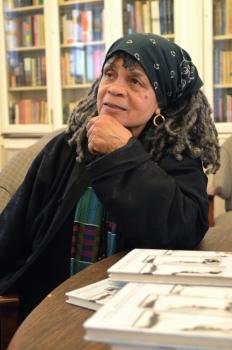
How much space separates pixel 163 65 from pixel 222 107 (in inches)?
89.3

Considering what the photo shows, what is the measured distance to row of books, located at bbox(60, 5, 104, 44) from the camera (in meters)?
3.65

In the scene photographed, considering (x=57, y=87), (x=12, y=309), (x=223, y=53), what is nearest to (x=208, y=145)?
(x=12, y=309)

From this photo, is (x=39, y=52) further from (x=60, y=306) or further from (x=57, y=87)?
(x=60, y=306)

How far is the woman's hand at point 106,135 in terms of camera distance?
105 cm

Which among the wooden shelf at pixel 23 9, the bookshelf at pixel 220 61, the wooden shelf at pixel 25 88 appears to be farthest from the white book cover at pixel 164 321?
the wooden shelf at pixel 23 9

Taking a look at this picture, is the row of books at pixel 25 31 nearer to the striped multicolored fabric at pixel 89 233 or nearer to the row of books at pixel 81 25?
the row of books at pixel 81 25

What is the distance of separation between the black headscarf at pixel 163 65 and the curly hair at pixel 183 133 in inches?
1.5

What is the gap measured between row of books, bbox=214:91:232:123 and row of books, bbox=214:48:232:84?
9 centimetres

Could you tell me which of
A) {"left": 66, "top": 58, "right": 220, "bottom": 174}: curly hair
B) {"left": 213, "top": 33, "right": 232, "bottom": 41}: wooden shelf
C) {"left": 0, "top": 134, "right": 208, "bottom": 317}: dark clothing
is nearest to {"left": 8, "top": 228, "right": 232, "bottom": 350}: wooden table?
{"left": 0, "top": 134, "right": 208, "bottom": 317}: dark clothing

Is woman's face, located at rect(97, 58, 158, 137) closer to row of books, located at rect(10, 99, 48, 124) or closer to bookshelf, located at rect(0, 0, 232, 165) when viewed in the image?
bookshelf, located at rect(0, 0, 232, 165)

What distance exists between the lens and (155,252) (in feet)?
2.80

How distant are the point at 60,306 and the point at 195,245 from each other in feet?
1.48

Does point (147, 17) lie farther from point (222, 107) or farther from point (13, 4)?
point (13, 4)

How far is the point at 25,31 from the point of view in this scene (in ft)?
12.9
